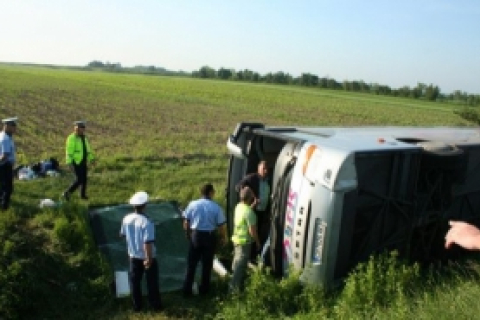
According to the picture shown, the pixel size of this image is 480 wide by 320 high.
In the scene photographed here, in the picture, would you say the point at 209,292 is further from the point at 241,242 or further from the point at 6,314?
the point at 6,314

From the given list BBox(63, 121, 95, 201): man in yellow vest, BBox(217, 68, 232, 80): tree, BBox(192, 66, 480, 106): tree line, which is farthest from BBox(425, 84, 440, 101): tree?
BBox(63, 121, 95, 201): man in yellow vest

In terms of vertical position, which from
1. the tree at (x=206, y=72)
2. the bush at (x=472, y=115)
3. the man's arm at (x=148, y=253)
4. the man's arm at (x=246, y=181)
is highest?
the tree at (x=206, y=72)

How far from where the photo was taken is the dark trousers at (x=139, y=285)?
19.2 ft

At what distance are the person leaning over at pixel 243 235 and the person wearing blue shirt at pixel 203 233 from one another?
0.28m

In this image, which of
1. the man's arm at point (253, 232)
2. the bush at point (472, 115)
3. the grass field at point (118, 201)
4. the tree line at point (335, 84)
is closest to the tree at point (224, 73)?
the tree line at point (335, 84)

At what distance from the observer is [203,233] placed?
6301mm

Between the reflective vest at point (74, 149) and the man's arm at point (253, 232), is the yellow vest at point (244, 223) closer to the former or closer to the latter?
the man's arm at point (253, 232)

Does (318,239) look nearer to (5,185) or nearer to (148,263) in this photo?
→ (148,263)

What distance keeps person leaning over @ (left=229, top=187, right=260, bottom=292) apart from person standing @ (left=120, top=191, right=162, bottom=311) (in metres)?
0.95

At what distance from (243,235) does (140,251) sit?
1.24 meters

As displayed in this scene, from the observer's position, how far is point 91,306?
5996 millimetres

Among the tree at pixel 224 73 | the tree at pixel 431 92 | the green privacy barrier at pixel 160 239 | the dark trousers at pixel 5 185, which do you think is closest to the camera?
the green privacy barrier at pixel 160 239

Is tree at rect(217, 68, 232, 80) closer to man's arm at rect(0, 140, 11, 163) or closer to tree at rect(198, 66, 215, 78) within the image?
tree at rect(198, 66, 215, 78)

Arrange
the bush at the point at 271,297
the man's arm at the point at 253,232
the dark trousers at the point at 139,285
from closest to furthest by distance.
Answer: the bush at the point at 271,297
the dark trousers at the point at 139,285
the man's arm at the point at 253,232
